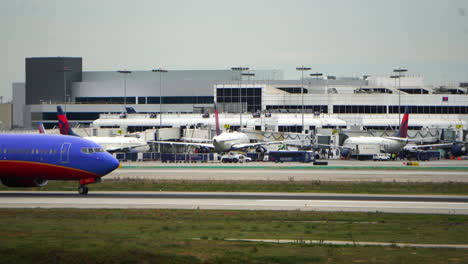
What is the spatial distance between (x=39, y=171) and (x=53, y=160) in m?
1.72

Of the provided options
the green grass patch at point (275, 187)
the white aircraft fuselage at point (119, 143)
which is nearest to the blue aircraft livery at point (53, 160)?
the green grass patch at point (275, 187)

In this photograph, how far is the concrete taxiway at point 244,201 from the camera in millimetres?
49031

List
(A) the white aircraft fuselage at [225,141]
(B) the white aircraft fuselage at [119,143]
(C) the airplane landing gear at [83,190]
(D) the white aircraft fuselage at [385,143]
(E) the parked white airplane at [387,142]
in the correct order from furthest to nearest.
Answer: (E) the parked white airplane at [387,142] → (D) the white aircraft fuselage at [385,143] → (B) the white aircraft fuselage at [119,143] → (A) the white aircraft fuselage at [225,141] → (C) the airplane landing gear at [83,190]

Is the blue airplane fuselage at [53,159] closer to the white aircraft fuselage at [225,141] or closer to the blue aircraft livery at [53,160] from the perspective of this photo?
the blue aircraft livery at [53,160]

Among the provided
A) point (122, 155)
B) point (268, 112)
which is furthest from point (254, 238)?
point (268, 112)

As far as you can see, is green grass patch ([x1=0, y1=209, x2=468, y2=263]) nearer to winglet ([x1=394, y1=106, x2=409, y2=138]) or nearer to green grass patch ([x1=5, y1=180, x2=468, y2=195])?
green grass patch ([x1=5, y1=180, x2=468, y2=195])

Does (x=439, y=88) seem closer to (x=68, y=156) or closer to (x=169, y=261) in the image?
(x=68, y=156)

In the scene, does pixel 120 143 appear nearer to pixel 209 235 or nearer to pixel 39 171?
pixel 39 171

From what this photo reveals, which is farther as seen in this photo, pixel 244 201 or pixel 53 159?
pixel 53 159

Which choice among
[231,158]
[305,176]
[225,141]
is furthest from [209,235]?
[225,141]

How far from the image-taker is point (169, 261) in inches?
1051

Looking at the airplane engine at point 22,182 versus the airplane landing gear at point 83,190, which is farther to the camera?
the airplane engine at point 22,182

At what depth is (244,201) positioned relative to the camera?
53.4m

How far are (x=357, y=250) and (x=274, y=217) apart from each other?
42.5 ft
